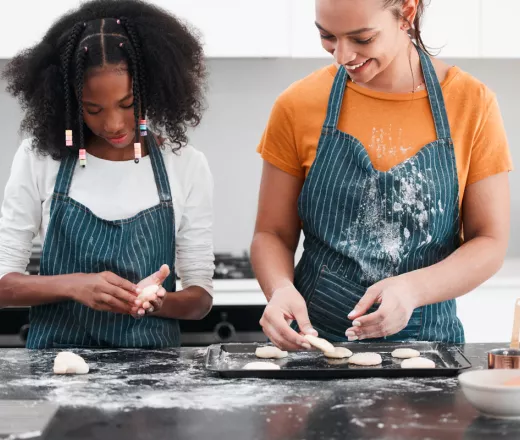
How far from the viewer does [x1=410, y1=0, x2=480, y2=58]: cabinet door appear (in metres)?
2.94

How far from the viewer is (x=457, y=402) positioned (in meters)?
1.28

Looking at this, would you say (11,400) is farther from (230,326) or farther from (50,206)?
(230,326)

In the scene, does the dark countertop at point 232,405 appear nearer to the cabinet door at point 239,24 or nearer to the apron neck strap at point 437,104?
the apron neck strap at point 437,104

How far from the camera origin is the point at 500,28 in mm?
2967

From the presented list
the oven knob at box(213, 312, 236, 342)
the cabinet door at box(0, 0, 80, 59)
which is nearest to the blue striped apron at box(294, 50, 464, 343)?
the oven knob at box(213, 312, 236, 342)

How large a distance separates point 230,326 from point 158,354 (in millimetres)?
1077

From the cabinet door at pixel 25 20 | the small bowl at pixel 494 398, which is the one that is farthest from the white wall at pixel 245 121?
the small bowl at pixel 494 398

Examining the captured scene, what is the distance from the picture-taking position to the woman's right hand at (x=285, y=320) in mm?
1493

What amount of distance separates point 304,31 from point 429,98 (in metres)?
1.29

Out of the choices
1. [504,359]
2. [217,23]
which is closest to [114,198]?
[504,359]

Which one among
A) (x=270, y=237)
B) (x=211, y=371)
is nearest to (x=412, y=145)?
(x=270, y=237)

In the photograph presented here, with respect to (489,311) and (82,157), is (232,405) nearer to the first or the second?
(82,157)

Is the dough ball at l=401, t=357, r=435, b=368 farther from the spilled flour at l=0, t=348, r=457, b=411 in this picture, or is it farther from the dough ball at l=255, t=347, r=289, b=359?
the dough ball at l=255, t=347, r=289, b=359

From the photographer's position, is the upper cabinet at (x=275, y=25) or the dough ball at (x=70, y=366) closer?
the dough ball at (x=70, y=366)
